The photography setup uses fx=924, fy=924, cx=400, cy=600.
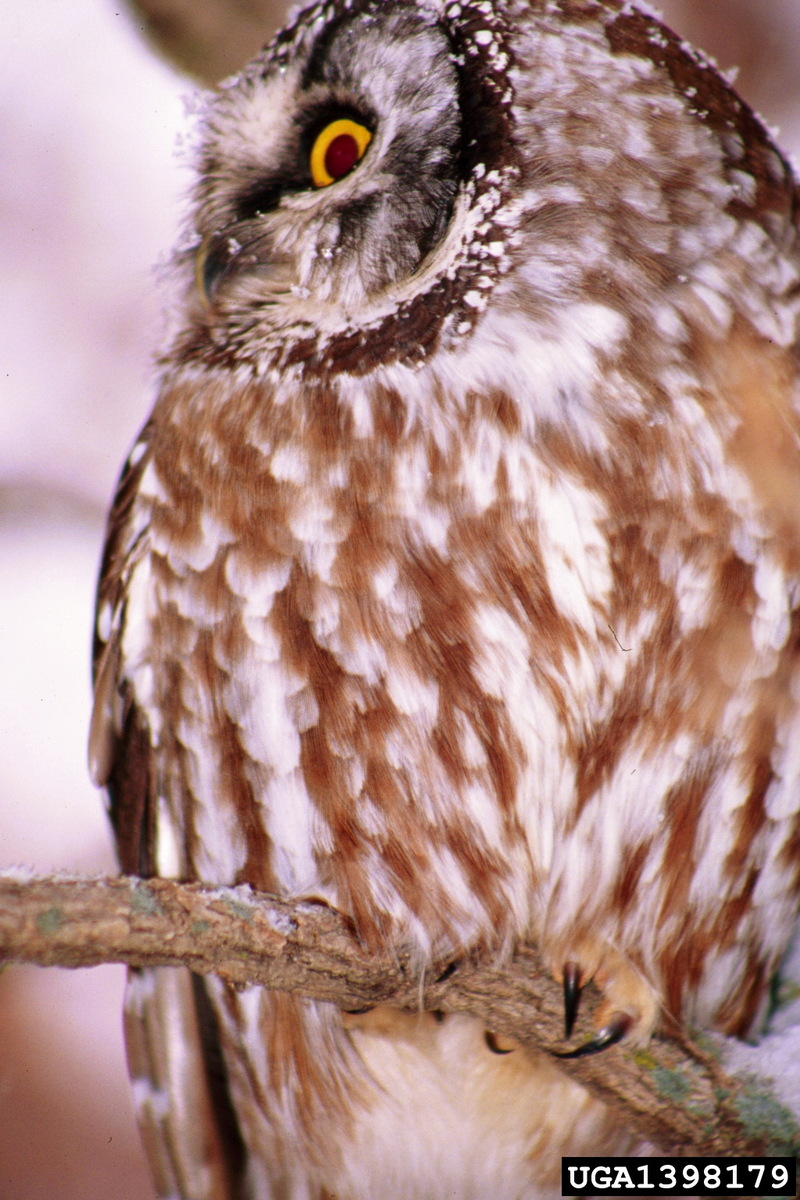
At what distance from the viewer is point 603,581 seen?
3.01ft

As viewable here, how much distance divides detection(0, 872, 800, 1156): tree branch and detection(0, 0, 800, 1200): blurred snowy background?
0.33 meters

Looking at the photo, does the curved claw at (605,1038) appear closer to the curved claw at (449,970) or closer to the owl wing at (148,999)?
the curved claw at (449,970)

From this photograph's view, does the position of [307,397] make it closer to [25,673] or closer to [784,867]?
[25,673]

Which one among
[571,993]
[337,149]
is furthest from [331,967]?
[337,149]

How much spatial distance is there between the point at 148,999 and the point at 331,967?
482 millimetres

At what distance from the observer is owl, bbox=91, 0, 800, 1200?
91cm

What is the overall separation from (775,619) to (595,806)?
10.7 inches

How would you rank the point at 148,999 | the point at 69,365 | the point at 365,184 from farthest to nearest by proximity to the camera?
the point at 148,999 < the point at 69,365 < the point at 365,184

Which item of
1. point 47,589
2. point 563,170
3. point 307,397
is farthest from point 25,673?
point 563,170

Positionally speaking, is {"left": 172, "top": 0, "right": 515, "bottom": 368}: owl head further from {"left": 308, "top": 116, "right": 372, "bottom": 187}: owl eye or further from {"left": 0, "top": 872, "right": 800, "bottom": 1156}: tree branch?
{"left": 0, "top": 872, "right": 800, "bottom": 1156}: tree branch

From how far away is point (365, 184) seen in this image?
3.09ft

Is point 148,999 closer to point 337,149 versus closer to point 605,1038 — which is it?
point 605,1038

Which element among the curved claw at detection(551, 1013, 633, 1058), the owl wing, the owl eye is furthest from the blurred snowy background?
the curved claw at detection(551, 1013, 633, 1058)

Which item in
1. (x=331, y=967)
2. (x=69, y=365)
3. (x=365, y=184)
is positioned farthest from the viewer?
(x=69, y=365)
